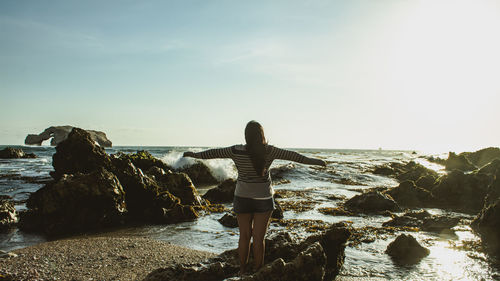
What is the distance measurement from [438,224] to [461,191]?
6.18 meters

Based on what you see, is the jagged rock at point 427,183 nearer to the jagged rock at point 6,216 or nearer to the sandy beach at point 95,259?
the sandy beach at point 95,259

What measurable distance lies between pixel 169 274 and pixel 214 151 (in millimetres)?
1872

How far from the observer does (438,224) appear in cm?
881

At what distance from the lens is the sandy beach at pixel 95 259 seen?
205 inches

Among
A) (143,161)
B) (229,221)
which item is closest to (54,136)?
(143,161)

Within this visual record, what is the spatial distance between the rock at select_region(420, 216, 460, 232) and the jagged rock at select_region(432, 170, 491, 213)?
177 inches

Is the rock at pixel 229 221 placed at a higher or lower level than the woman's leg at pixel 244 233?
lower

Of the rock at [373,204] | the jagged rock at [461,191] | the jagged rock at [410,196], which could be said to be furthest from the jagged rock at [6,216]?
the jagged rock at [461,191]

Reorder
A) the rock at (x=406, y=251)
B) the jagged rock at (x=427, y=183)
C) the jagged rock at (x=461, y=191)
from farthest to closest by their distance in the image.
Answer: the jagged rock at (x=427, y=183)
the jagged rock at (x=461, y=191)
the rock at (x=406, y=251)

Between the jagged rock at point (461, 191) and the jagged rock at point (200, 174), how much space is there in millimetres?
12924

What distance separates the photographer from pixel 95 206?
8.55 metres

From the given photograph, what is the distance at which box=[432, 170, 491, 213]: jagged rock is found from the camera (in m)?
13.0

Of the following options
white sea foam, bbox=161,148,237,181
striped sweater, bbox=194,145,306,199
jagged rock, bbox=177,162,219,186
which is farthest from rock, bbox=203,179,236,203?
striped sweater, bbox=194,145,306,199

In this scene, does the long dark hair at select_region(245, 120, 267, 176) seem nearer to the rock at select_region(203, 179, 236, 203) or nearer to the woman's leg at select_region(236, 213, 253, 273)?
the woman's leg at select_region(236, 213, 253, 273)
